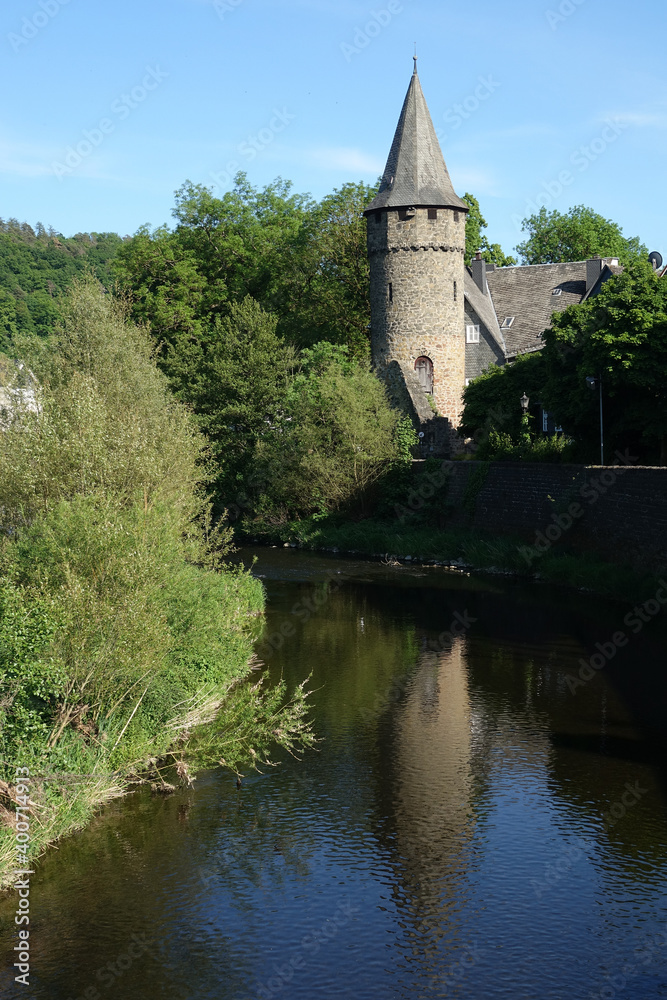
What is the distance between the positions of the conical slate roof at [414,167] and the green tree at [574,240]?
2643 cm

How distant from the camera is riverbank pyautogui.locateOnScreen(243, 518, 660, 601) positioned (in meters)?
26.1

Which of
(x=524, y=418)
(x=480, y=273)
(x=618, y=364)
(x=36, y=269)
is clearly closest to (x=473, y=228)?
(x=480, y=273)

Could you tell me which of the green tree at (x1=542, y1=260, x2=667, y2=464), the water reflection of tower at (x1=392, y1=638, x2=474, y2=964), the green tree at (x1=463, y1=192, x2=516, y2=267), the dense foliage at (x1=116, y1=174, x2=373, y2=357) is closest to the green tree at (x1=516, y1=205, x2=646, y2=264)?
the green tree at (x1=463, y1=192, x2=516, y2=267)

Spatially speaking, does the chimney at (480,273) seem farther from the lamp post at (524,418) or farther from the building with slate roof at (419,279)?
the lamp post at (524,418)

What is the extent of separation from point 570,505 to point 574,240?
46.8 m

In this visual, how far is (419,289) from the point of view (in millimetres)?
44344

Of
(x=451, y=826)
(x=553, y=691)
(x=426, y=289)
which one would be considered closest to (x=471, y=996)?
(x=451, y=826)

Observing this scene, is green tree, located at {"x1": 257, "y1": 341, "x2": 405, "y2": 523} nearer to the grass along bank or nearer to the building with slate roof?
the building with slate roof

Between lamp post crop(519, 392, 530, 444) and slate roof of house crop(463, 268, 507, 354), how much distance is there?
12.8 m

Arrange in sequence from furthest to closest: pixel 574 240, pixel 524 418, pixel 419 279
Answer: pixel 574 240
pixel 419 279
pixel 524 418

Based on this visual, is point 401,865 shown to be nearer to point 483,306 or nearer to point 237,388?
point 237,388

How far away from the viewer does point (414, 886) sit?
11.1 m

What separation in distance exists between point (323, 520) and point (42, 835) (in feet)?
94.0

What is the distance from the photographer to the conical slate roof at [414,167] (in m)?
43.9
